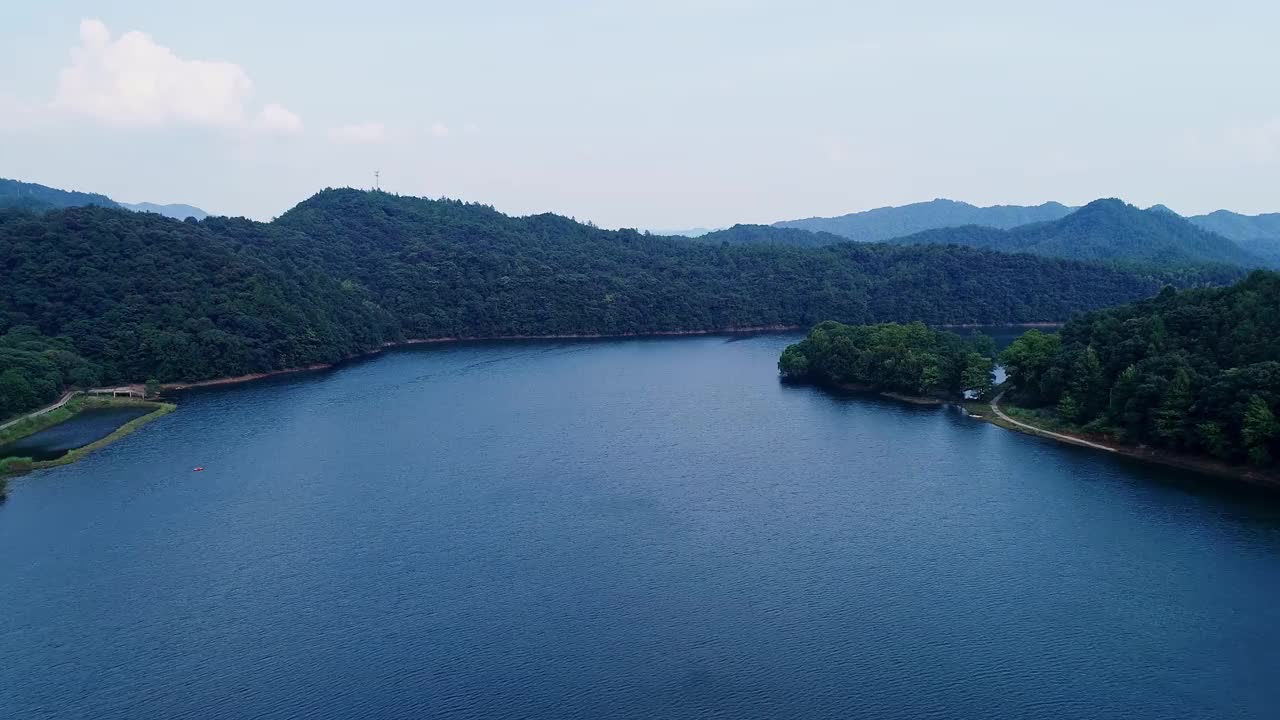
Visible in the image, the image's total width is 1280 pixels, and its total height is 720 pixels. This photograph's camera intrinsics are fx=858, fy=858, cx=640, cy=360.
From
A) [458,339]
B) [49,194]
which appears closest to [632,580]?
[458,339]

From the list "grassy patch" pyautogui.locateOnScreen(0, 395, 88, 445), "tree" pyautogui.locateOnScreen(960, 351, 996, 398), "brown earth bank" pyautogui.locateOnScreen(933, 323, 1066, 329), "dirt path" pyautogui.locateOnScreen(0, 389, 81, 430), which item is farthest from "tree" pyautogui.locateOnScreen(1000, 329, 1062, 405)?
"dirt path" pyautogui.locateOnScreen(0, 389, 81, 430)

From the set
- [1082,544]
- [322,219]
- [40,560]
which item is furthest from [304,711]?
[322,219]

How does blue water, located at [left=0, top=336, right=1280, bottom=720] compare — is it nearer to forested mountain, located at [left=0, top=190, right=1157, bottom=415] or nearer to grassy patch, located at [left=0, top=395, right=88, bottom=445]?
grassy patch, located at [left=0, top=395, right=88, bottom=445]

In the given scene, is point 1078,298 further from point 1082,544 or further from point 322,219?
point 322,219

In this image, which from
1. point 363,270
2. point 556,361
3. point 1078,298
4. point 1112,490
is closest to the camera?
point 1112,490

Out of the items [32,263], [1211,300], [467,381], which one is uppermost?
[32,263]

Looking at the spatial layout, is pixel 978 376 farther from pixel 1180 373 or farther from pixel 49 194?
pixel 49 194
